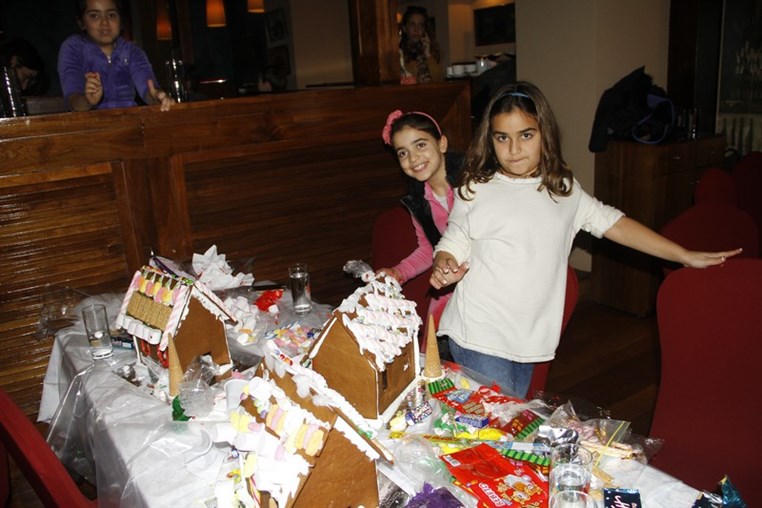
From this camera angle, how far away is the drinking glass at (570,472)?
3.40ft

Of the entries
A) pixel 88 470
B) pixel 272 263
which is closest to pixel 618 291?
pixel 272 263

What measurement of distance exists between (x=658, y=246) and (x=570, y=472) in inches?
33.9

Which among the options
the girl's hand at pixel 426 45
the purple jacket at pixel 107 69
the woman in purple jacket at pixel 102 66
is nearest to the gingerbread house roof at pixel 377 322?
the woman in purple jacket at pixel 102 66

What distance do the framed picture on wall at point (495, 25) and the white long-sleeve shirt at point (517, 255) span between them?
21.1ft

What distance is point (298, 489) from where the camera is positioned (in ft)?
3.11

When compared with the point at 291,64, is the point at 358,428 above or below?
below

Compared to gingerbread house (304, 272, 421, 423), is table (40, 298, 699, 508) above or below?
below

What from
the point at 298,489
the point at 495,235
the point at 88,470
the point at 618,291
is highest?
the point at 495,235

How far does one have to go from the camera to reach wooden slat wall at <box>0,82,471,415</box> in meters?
2.56

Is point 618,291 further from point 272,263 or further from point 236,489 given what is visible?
point 236,489

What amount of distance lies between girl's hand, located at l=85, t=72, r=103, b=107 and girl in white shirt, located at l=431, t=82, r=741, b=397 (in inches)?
65.8

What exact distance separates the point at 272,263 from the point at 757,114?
4.01 m

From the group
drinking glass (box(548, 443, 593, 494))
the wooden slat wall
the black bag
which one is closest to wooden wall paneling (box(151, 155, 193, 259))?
the wooden slat wall

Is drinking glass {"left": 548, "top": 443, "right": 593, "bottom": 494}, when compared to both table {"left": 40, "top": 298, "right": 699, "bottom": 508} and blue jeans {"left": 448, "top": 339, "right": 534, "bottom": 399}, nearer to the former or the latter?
table {"left": 40, "top": 298, "right": 699, "bottom": 508}
